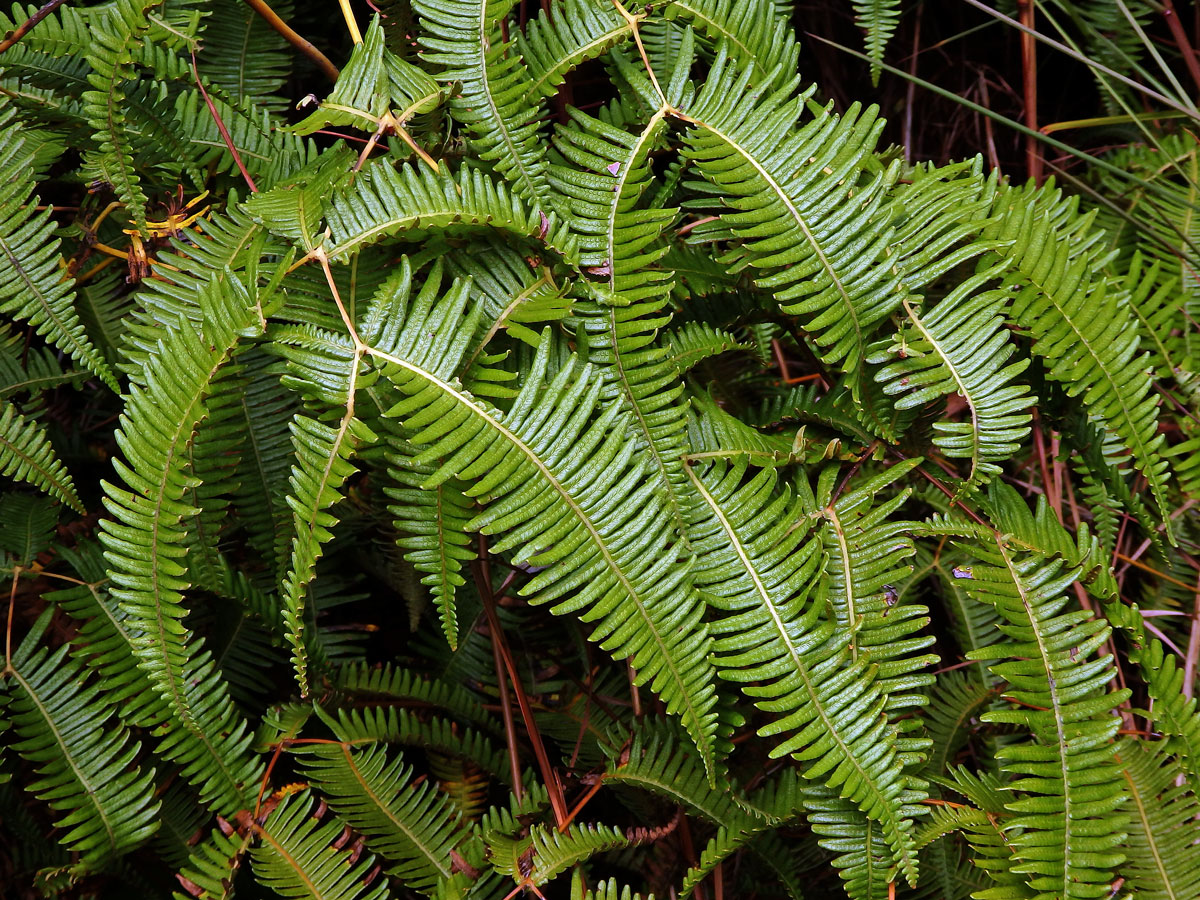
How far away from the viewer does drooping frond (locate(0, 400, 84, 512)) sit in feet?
4.27

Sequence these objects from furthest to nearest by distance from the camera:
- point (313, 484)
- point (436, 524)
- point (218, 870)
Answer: point (218, 870) < point (436, 524) < point (313, 484)

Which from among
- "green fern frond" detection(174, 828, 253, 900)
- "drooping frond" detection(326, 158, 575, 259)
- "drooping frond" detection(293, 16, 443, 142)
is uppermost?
"drooping frond" detection(293, 16, 443, 142)

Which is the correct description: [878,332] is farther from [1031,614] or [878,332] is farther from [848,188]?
[1031,614]

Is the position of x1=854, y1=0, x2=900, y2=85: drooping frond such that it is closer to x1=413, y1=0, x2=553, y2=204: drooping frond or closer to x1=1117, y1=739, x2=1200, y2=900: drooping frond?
x1=413, y1=0, x2=553, y2=204: drooping frond

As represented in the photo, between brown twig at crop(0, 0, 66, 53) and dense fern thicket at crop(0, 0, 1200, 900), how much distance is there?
2cm

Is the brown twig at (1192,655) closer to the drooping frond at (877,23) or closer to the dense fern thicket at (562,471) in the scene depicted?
the dense fern thicket at (562,471)

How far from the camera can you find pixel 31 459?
131 centimetres

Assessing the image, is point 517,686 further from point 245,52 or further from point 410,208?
point 245,52

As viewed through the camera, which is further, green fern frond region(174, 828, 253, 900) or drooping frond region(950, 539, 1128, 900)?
green fern frond region(174, 828, 253, 900)

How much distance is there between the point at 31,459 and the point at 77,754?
48 centimetres

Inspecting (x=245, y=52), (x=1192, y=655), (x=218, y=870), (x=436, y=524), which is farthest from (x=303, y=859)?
(x=1192, y=655)

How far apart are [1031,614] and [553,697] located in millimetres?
865

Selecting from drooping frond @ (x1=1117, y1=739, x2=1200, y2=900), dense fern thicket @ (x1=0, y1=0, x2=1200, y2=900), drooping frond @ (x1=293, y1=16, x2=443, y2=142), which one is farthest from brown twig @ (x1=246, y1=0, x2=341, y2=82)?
drooping frond @ (x1=1117, y1=739, x2=1200, y2=900)

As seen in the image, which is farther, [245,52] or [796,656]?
[245,52]
